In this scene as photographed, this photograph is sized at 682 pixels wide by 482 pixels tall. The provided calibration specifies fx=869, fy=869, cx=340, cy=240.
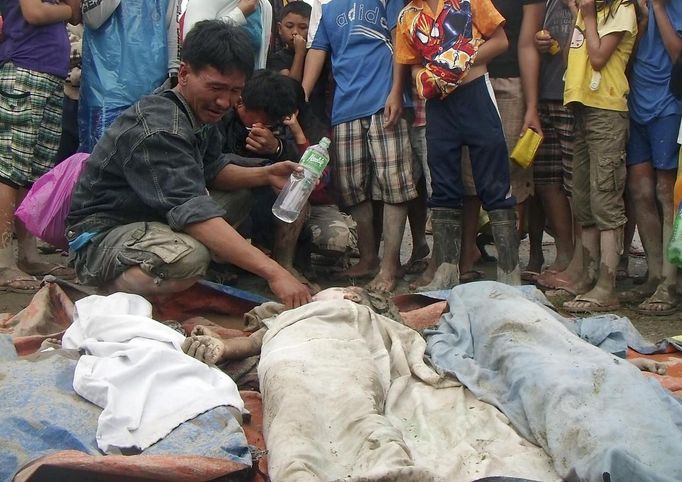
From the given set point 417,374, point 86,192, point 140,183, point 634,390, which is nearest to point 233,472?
point 417,374

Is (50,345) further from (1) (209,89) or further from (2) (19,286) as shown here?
(2) (19,286)

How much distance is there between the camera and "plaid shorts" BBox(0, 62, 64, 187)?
5133 mm

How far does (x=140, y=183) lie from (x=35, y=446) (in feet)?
5.05

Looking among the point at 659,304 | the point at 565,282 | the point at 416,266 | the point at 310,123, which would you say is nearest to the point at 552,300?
the point at 565,282

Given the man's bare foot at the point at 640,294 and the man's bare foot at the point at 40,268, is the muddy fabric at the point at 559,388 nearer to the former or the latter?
the man's bare foot at the point at 640,294

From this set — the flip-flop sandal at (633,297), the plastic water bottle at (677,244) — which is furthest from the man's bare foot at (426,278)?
the plastic water bottle at (677,244)

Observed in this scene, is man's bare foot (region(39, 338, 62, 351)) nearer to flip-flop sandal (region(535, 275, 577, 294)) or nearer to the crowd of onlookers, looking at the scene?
the crowd of onlookers

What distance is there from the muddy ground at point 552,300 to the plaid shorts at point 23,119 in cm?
76

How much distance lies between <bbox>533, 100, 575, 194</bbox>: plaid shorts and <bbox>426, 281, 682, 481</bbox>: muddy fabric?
200 centimetres

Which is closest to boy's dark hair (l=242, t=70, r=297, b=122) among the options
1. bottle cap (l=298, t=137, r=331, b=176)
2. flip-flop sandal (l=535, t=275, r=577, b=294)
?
bottle cap (l=298, t=137, r=331, b=176)

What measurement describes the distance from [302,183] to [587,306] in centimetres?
177

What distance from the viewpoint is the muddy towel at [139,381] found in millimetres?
2590

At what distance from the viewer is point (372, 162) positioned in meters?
5.43

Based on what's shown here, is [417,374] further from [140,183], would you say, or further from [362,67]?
[362,67]
